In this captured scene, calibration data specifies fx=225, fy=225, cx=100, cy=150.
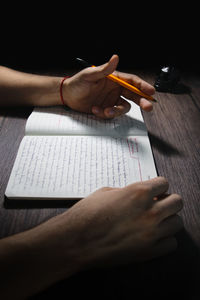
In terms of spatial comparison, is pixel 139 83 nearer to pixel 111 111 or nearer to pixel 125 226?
pixel 111 111

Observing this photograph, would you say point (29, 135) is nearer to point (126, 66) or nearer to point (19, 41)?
point (126, 66)

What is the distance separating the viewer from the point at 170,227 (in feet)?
1.46

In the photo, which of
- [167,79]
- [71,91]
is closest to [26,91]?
[71,91]

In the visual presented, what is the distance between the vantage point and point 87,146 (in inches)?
26.7

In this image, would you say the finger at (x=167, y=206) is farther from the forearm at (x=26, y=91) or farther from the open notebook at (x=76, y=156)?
the forearm at (x=26, y=91)

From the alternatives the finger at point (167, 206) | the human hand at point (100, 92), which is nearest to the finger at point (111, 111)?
the human hand at point (100, 92)

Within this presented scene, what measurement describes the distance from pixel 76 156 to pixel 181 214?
31 centimetres

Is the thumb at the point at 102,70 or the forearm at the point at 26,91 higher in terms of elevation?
the thumb at the point at 102,70

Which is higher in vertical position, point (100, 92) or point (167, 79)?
point (167, 79)

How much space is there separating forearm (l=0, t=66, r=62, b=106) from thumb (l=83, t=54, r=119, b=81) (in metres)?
0.16

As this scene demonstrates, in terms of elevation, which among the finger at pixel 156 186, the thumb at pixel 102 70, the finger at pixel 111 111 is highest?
the thumb at pixel 102 70

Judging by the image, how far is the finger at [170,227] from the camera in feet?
1.43

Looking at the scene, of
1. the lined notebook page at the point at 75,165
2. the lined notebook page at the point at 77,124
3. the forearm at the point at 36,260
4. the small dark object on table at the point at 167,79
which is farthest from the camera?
the small dark object on table at the point at 167,79

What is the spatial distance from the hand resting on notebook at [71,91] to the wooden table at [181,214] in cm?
6
